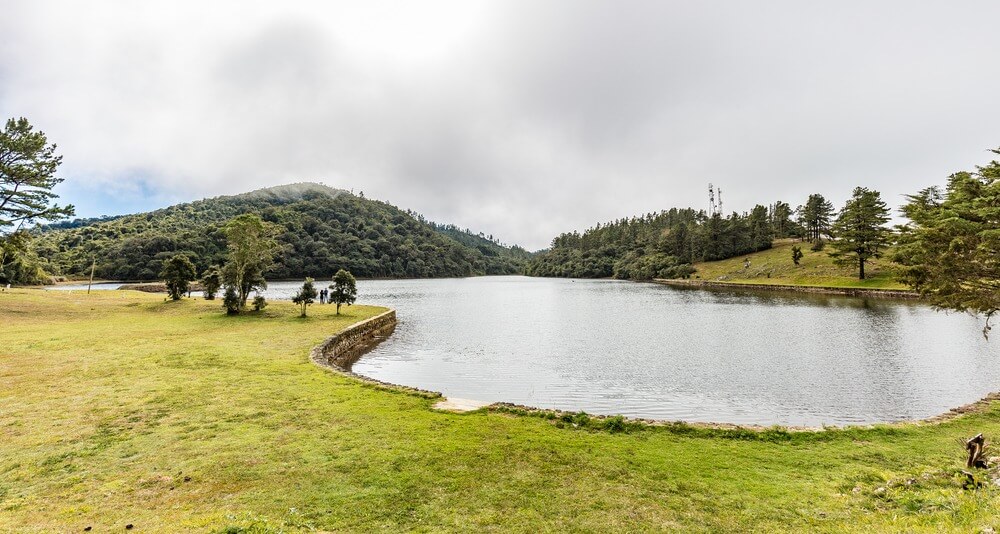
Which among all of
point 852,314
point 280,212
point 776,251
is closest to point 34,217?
point 852,314

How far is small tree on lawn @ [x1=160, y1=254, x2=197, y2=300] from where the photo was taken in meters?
40.0

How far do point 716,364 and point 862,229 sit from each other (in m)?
59.8

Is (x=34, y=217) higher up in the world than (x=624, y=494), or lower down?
higher up

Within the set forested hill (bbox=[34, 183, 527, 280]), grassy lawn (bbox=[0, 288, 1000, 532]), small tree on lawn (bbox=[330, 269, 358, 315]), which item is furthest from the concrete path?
forested hill (bbox=[34, 183, 527, 280])

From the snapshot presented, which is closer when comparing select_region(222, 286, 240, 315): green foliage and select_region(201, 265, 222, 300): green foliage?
select_region(222, 286, 240, 315): green foliage

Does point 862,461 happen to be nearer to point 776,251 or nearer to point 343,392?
point 343,392

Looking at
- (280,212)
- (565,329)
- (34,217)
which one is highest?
(280,212)

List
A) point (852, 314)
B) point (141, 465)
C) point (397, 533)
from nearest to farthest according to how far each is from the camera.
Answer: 1. point (397, 533)
2. point (141, 465)
3. point (852, 314)

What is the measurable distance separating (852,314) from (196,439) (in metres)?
48.2

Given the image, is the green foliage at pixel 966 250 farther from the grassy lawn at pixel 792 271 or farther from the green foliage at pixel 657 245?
the green foliage at pixel 657 245

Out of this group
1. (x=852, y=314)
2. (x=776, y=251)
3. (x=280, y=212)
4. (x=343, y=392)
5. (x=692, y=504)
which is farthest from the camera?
(x=280, y=212)

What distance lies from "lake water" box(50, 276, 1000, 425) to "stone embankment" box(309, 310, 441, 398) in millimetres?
1260

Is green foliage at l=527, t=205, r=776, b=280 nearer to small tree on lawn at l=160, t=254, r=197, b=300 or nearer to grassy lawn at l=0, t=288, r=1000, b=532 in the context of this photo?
small tree on lawn at l=160, t=254, r=197, b=300

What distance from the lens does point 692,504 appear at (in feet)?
21.4
